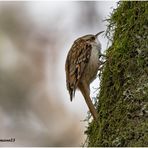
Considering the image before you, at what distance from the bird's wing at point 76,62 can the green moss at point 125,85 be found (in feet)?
1.96

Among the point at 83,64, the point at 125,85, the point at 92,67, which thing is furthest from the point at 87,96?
the point at 125,85

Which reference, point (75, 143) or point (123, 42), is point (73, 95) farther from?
point (75, 143)

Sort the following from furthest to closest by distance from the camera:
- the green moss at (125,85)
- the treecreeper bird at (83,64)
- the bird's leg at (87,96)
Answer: the treecreeper bird at (83,64) < the bird's leg at (87,96) < the green moss at (125,85)

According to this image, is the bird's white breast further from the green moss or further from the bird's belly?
the green moss

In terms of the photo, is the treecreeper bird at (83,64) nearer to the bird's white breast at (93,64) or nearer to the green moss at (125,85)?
the bird's white breast at (93,64)

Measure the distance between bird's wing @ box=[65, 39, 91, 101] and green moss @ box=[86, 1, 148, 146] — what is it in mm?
596

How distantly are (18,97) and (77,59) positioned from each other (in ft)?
7.65

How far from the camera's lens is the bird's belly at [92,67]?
186 inches

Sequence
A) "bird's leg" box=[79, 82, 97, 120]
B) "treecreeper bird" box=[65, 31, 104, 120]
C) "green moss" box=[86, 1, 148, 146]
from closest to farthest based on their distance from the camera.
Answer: "green moss" box=[86, 1, 148, 146] → "bird's leg" box=[79, 82, 97, 120] → "treecreeper bird" box=[65, 31, 104, 120]

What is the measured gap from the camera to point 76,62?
4867 mm

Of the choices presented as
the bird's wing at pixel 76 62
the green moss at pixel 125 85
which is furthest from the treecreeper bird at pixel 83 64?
the green moss at pixel 125 85

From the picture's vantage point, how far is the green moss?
3.31 meters

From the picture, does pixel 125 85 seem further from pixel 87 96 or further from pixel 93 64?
pixel 93 64

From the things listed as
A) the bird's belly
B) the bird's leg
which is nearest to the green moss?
the bird's leg
